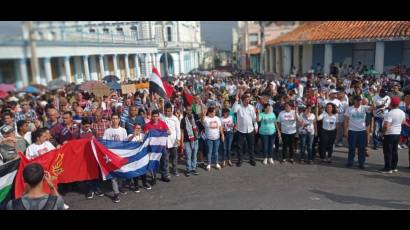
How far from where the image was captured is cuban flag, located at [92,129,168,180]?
629 centimetres

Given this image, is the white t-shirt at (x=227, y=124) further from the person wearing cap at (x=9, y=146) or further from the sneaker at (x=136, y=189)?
the person wearing cap at (x=9, y=146)

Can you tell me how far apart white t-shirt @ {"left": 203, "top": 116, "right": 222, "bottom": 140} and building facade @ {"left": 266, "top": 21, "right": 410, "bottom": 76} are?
923 cm

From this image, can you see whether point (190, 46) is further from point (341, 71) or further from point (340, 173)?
point (340, 173)

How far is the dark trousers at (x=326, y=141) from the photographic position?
7.82 m

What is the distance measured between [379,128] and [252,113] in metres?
3.76

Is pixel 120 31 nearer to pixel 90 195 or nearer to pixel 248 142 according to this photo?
pixel 90 195

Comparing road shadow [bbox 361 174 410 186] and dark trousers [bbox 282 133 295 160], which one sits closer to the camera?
road shadow [bbox 361 174 410 186]

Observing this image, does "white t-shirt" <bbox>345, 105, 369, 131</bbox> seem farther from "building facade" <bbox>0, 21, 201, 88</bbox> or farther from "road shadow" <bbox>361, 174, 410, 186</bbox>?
"building facade" <bbox>0, 21, 201, 88</bbox>

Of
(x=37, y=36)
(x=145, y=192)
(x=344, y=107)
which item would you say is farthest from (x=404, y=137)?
(x=37, y=36)

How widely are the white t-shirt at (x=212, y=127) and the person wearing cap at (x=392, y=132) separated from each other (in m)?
3.56

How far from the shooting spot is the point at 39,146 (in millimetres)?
6008

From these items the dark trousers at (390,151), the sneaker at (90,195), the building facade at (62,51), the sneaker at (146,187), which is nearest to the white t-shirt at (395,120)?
the dark trousers at (390,151)

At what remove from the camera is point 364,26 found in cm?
1727

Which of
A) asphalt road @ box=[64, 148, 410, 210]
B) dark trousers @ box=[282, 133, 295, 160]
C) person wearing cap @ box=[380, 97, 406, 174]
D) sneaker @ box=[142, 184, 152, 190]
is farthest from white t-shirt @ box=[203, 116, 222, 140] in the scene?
person wearing cap @ box=[380, 97, 406, 174]
